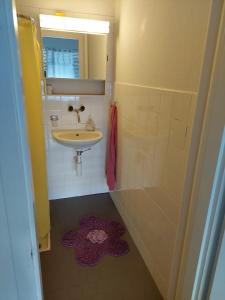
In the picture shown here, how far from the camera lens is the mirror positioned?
2219mm

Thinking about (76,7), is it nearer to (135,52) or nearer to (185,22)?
(135,52)

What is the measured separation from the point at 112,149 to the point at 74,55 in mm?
1100

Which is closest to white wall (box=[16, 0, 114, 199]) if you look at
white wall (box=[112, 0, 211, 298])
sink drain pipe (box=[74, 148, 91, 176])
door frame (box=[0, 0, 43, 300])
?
sink drain pipe (box=[74, 148, 91, 176])

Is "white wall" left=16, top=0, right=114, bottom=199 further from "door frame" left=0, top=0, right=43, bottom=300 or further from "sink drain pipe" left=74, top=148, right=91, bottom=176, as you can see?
"door frame" left=0, top=0, right=43, bottom=300

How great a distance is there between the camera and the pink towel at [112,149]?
241cm

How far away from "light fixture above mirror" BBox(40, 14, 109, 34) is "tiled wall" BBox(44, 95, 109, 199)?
26.6 inches

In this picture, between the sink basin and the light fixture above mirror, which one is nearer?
the light fixture above mirror

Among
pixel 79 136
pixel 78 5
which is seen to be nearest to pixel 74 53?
pixel 78 5

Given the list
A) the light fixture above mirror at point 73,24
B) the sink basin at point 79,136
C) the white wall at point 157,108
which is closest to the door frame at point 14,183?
the white wall at point 157,108

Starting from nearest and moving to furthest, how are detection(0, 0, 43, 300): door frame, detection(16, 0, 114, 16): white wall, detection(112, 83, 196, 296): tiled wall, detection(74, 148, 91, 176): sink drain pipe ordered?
1. detection(0, 0, 43, 300): door frame
2. detection(112, 83, 196, 296): tiled wall
3. detection(16, 0, 114, 16): white wall
4. detection(74, 148, 91, 176): sink drain pipe

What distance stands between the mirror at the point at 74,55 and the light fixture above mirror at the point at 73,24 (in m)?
0.04

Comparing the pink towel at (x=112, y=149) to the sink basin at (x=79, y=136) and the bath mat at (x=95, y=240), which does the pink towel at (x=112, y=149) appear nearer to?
the sink basin at (x=79, y=136)

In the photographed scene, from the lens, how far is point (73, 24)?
2176 mm

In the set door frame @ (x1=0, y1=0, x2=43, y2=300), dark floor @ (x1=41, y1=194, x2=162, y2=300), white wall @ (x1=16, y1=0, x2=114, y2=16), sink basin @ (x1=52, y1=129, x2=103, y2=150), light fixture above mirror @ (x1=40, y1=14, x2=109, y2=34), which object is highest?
white wall @ (x1=16, y1=0, x2=114, y2=16)
